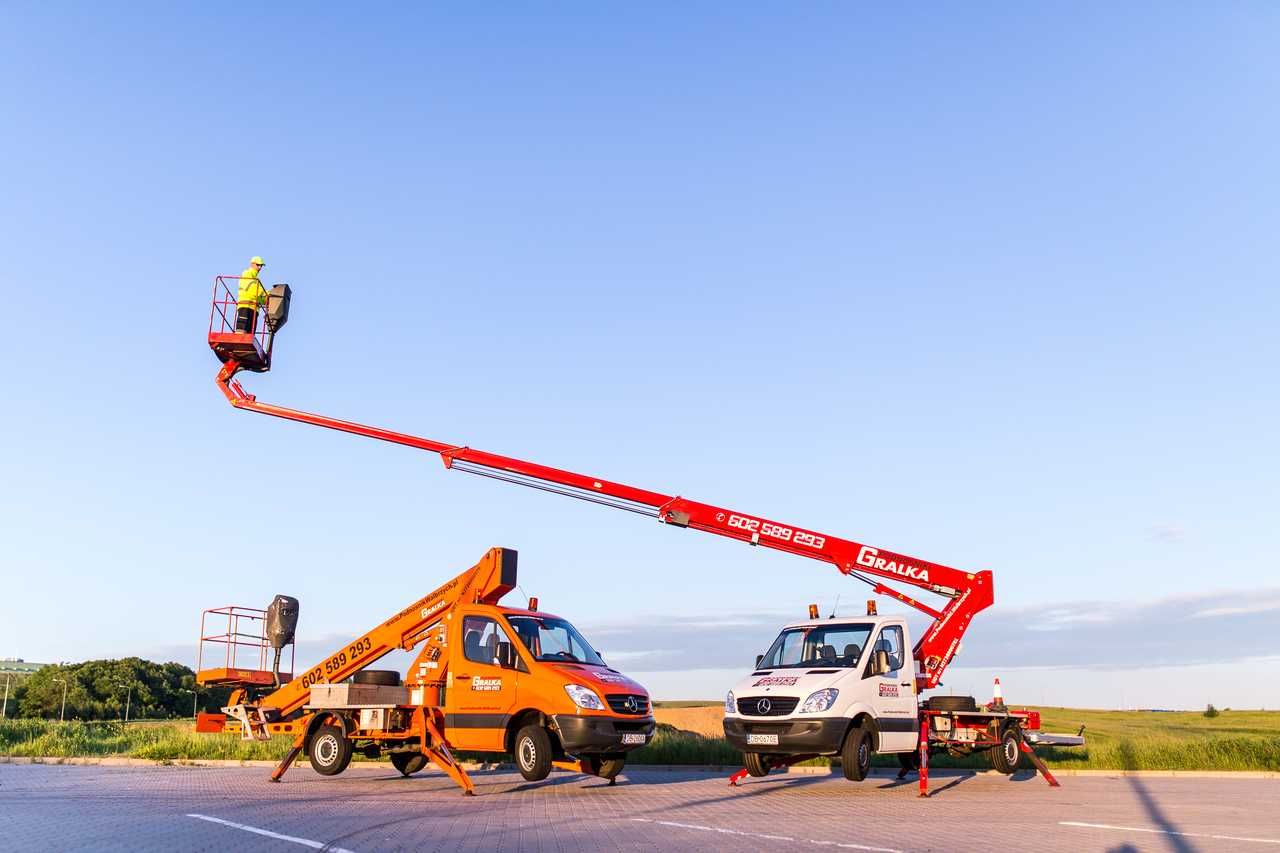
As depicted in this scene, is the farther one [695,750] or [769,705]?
[695,750]

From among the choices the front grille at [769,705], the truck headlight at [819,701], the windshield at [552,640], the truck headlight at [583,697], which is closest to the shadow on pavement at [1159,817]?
the truck headlight at [819,701]

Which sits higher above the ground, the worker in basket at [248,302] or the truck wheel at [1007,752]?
the worker in basket at [248,302]

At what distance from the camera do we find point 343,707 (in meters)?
17.1

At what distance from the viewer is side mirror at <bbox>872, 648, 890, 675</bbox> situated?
1648cm

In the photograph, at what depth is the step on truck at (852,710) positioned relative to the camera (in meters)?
15.8

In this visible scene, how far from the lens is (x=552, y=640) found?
16812 mm

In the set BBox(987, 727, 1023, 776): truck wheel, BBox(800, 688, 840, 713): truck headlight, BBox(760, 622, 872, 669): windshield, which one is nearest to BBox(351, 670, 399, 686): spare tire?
BBox(760, 622, 872, 669): windshield

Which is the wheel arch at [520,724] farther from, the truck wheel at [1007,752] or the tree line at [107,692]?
the tree line at [107,692]

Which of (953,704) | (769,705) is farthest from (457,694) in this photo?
(953,704)

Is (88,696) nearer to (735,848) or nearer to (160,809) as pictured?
(160,809)

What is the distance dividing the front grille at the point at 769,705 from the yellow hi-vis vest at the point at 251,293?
11218 millimetres

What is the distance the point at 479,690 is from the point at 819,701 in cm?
481

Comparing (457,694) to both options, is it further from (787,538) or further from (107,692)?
(107,692)

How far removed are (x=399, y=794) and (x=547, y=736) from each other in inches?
81.5
